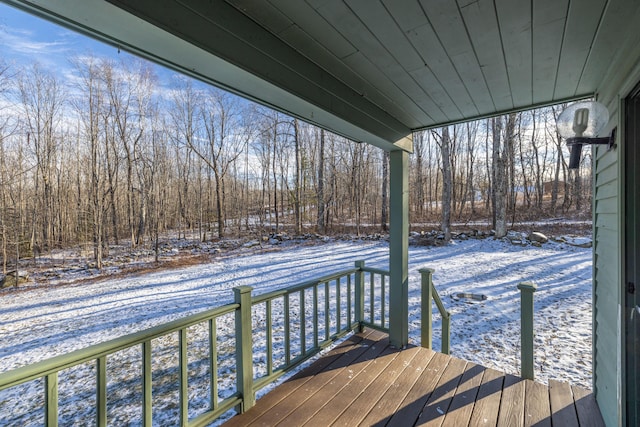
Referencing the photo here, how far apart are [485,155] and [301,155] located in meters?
10.8

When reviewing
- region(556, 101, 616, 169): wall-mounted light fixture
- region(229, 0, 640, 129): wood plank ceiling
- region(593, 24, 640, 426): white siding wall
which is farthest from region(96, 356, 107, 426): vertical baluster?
region(556, 101, 616, 169): wall-mounted light fixture

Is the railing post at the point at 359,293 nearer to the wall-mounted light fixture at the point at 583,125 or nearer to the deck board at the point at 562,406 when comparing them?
the deck board at the point at 562,406

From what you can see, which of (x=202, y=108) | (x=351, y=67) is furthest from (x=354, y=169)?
(x=351, y=67)

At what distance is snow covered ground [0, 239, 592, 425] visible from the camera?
316 cm

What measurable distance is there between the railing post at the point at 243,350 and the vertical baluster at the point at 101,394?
0.79 m

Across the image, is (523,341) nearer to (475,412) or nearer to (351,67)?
(475,412)

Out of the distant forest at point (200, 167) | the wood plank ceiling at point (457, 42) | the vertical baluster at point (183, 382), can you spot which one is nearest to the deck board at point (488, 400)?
the vertical baluster at point (183, 382)

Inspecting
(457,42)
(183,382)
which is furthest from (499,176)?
(183,382)

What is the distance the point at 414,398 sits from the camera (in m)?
2.04

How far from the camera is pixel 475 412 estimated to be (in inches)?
74.7

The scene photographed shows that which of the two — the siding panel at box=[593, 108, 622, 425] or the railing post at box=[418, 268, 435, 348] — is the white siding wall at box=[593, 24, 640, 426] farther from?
the railing post at box=[418, 268, 435, 348]

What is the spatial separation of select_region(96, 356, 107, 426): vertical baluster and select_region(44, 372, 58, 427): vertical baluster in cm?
15

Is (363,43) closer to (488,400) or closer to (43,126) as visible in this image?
(488,400)

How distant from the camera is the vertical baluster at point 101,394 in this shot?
4.20ft
